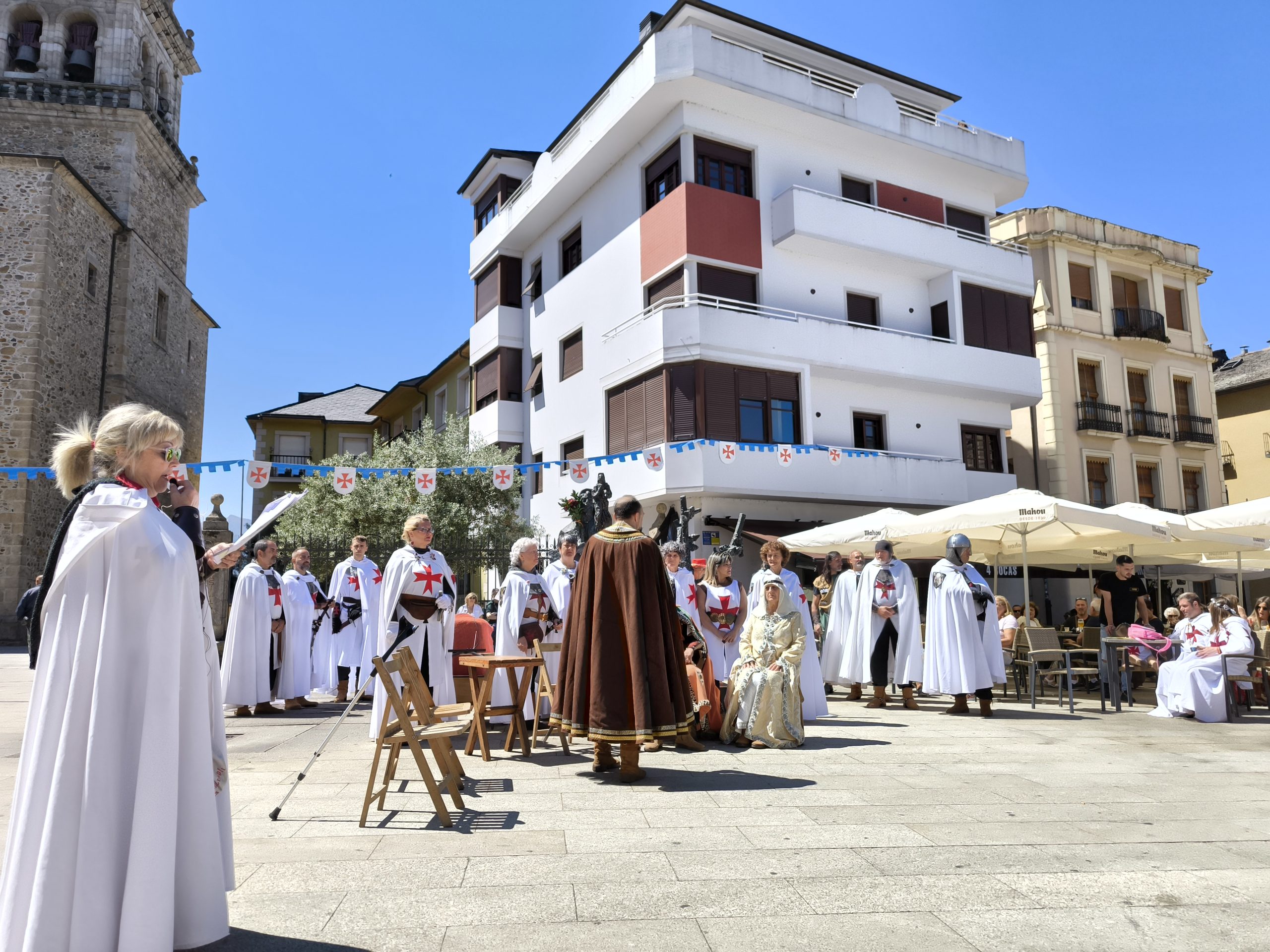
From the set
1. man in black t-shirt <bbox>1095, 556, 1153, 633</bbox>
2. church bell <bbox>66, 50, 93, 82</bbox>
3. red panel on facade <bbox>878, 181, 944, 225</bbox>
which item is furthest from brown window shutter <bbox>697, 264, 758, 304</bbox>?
church bell <bbox>66, 50, 93, 82</bbox>

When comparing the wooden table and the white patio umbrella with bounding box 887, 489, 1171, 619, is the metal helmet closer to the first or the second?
the white patio umbrella with bounding box 887, 489, 1171, 619

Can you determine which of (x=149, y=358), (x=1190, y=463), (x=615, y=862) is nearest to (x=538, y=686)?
(x=615, y=862)

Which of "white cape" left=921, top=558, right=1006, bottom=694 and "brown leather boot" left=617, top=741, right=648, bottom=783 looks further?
"white cape" left=921, top=558, right=1006, bottom=694

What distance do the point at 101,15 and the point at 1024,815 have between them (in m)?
35.6

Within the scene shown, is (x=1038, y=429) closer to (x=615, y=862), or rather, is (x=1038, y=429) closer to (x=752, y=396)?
(x=752, y=396)

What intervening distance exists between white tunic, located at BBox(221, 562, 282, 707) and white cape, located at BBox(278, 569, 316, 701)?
288mm

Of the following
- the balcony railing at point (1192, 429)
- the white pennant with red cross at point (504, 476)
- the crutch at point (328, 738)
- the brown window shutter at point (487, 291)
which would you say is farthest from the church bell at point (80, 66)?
the balcony railing at point (1192, 429)

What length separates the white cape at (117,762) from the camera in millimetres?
3078

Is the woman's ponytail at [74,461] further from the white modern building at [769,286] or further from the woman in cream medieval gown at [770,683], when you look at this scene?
the white modern building at [769,286]

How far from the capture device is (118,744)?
3.25 meters

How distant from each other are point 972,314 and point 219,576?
2121 cm

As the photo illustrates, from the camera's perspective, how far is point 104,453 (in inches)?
138

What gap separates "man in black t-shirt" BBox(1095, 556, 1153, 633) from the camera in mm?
12859

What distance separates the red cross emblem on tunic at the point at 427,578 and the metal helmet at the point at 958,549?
6.45 metres
